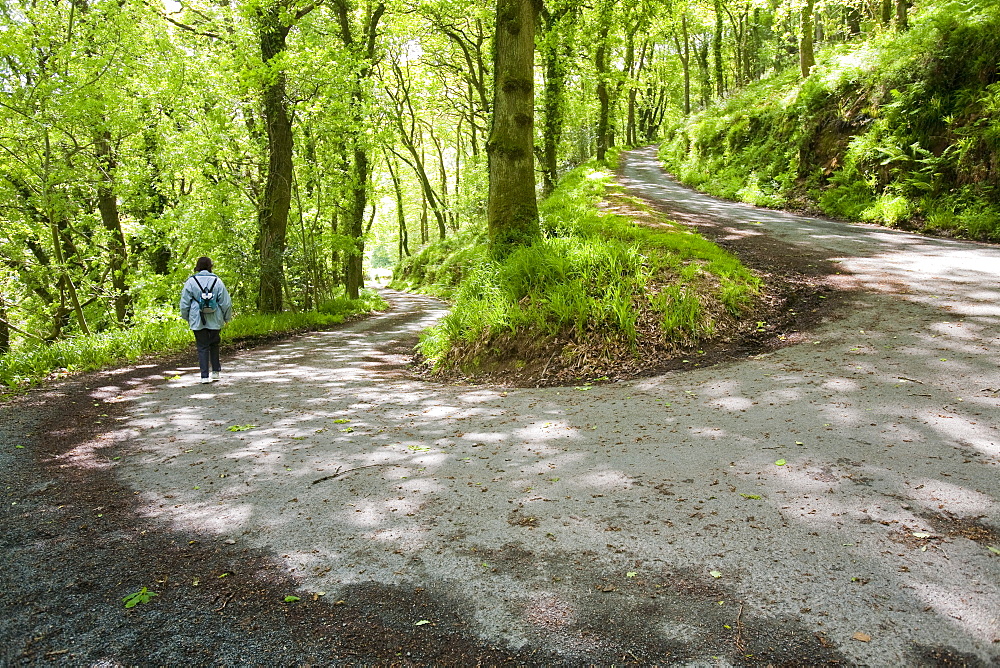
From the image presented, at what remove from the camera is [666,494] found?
3.58 meters

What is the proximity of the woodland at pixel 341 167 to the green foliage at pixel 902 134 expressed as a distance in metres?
0.06

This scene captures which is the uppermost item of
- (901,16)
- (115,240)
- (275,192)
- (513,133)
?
(901,16)

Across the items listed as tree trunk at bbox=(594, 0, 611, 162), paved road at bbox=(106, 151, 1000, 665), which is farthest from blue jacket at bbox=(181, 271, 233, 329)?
tree trunk at bbox=(594, 0, 611, 162)

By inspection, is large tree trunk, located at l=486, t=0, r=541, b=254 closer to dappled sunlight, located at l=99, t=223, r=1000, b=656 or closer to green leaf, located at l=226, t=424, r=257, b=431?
dappled sunlight, located at l=99, t=223, r=1000, b=656

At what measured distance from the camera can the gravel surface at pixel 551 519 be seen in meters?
2.35

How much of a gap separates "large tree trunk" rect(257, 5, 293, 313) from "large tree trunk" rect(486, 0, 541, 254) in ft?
23.4

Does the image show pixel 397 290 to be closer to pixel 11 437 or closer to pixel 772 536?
pixel 11 437

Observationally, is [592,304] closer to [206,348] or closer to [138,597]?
[206,348]

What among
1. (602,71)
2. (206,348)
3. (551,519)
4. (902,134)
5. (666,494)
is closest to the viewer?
(551,519)

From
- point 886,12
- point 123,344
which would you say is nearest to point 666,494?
point 123,344

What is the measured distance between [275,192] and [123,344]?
5.73 metres

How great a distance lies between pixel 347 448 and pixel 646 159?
34269 mm

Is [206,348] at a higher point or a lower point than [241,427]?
higher

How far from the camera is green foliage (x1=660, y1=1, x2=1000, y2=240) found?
1091 centimetres
